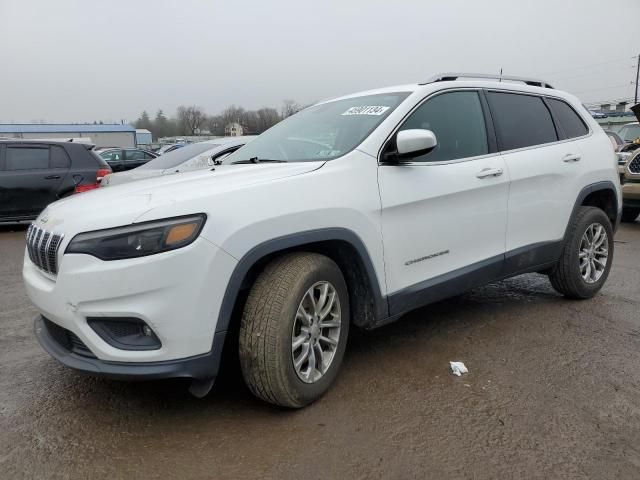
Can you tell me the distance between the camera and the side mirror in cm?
285

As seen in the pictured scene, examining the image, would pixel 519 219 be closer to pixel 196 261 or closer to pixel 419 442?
pixel 419 442

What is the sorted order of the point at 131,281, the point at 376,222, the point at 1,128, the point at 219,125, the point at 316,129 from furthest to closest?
1. the point at 219,125
2. the point at 1,128
3. the point at 316,129
4. the point at 376,222
5. the point at 131,281

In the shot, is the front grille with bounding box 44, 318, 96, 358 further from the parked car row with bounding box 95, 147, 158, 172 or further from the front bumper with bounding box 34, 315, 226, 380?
the parked car row with bounding box 95, 147, 158, 172

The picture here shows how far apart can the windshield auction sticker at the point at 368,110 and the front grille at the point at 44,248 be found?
6.37ft

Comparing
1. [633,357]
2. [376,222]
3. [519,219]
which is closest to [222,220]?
[376,222]

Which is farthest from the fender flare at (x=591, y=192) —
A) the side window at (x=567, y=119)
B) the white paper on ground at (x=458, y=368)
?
the white paper on ground at (x=458, y=368)

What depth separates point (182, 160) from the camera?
729 centimetres

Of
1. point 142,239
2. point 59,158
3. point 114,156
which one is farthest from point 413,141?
point 114,156

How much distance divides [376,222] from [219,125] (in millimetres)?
96045

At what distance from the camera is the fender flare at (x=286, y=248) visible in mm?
2314

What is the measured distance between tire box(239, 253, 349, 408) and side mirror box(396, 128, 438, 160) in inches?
29.5

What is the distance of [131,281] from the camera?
2.15 meters

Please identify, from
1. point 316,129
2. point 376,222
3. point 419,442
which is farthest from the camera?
point 316,129

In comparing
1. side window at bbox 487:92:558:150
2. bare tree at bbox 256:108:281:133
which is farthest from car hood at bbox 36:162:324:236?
bare tree at bbox 256:108:281:133
